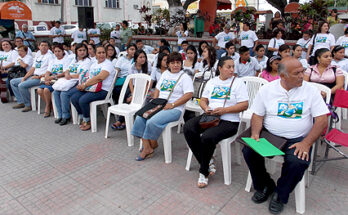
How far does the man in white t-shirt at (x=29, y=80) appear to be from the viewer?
593 centimetres

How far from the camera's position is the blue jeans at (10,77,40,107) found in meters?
5.90

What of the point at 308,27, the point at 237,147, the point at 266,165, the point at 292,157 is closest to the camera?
the point at 292,157

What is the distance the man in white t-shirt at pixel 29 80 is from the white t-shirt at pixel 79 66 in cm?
101

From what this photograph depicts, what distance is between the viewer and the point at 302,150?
2.34m

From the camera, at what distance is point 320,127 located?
7.91ft

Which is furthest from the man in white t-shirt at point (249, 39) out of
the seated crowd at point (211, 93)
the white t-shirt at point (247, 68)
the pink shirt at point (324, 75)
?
the pink shirt at point (324, 75)

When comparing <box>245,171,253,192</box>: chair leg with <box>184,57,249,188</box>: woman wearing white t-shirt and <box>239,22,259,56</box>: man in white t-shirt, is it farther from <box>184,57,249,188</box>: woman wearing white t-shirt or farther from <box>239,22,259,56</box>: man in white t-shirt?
<box>239,22,259,56</box>: man in white t-shirt

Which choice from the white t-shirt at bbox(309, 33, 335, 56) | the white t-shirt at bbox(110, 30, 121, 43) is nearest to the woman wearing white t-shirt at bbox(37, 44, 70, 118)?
the white t-shirt at bbox(309, 33, 335, 56)

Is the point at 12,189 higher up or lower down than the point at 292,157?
lower down

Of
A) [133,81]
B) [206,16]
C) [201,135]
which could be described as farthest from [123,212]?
[206,16]

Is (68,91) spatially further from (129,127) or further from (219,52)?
(219,52)

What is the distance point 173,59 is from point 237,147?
139 cm

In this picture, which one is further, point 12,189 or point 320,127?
point 12,189

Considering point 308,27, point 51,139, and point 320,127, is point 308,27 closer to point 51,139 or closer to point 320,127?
point 320,127
